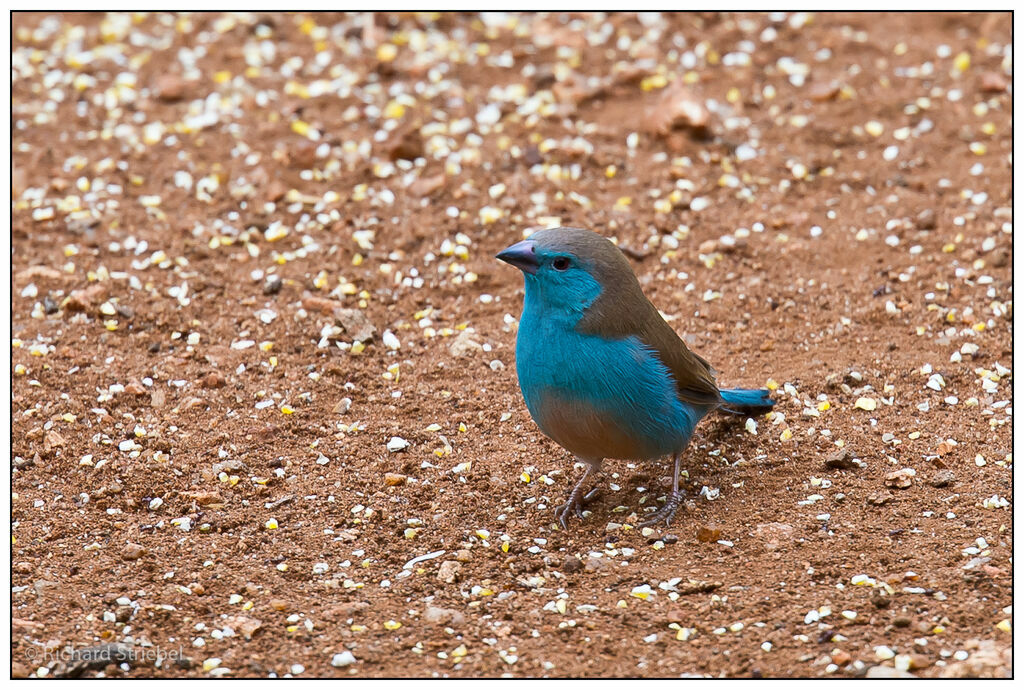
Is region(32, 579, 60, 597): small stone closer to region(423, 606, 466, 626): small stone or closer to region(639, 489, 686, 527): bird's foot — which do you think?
region(423, 606, 466, 626): small stone

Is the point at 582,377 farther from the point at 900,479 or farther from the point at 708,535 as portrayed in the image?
the point at 900,479

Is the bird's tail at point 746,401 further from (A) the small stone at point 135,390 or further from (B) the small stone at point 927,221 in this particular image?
(A) the small stone at point 135,390

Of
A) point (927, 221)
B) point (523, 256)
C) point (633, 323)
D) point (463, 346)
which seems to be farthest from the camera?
point (927, 221)

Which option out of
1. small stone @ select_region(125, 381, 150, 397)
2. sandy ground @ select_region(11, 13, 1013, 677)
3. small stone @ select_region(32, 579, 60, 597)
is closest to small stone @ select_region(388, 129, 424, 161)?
sandy ground @ select_region(11, 13, 1013, 677)

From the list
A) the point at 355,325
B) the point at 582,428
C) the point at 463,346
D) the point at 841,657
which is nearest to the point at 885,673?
the point at 841,657

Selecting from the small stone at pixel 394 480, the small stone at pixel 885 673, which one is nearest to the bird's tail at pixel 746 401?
the small stone at pixel 394 480

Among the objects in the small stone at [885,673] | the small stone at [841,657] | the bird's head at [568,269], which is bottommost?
the small stone at [885,673]
